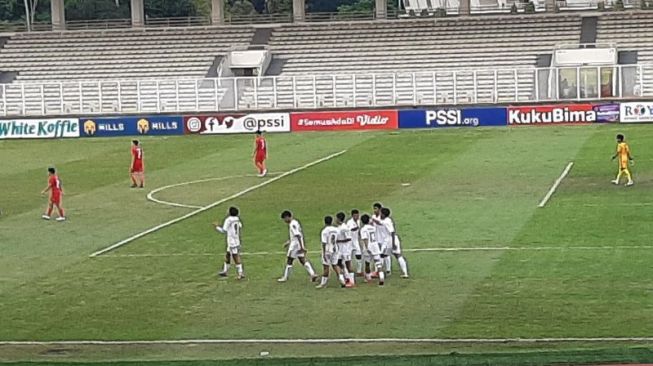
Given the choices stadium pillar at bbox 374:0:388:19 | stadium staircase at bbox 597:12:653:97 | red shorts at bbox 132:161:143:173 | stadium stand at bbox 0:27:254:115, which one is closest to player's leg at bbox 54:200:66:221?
red shorts at bbox 132:161:143:173

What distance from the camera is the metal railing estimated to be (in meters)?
62.9

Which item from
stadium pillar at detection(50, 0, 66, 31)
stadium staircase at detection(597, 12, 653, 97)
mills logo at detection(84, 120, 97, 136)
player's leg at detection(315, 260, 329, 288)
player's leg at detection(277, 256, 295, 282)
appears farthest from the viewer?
stadium pillar at detection(50, 0, 66, 31)

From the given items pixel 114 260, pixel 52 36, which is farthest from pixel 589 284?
pixel 52 36

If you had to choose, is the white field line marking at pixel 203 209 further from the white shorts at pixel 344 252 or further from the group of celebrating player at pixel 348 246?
the white shorts at pixel 344 252

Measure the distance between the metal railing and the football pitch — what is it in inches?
559

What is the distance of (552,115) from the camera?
60.7 metres

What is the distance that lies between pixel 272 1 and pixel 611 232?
85.6 meters

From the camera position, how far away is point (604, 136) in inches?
2101

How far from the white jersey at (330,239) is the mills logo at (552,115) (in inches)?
1490

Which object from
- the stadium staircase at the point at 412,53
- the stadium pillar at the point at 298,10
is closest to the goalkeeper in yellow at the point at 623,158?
the stadium staircase at the point at 412,53

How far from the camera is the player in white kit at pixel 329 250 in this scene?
2391 cm

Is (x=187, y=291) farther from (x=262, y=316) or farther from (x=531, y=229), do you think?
(x=531, y=229)

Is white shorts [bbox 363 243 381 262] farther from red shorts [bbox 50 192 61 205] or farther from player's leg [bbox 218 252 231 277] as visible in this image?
red shorts [bbox 50 192 61 205]

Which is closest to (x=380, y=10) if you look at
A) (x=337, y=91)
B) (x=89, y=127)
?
(x=337, y=91)
